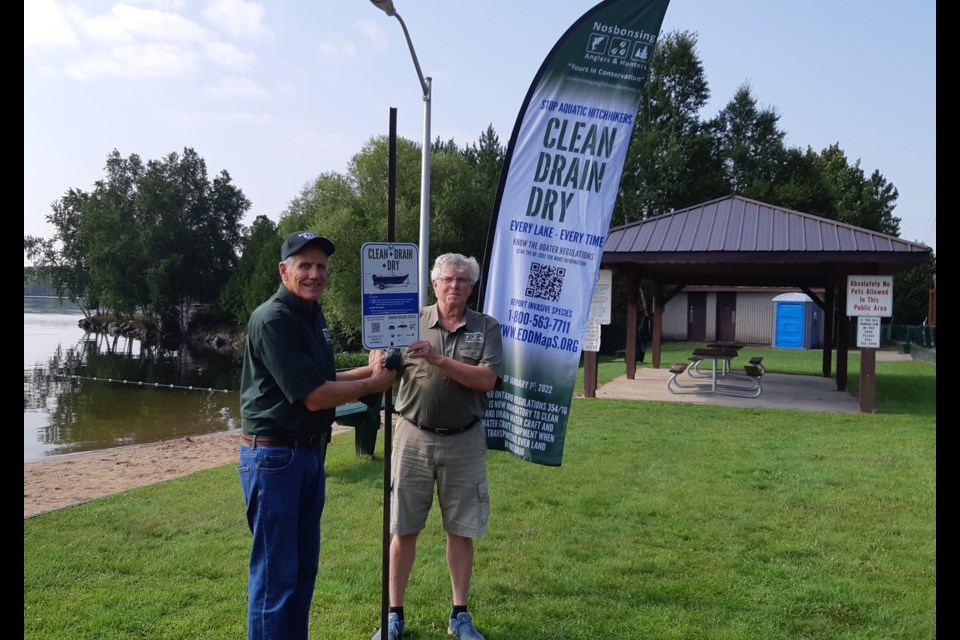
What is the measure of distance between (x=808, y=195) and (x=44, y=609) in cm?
4225

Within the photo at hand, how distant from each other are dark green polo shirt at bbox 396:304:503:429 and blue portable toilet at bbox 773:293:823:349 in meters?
32.2

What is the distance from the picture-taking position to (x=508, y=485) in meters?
7.10

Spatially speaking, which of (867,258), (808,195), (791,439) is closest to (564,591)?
(791,439)

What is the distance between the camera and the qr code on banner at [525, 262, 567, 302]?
4621 mm

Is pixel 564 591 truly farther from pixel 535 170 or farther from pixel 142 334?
pixel 142 334

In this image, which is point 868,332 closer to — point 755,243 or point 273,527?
point 755,243

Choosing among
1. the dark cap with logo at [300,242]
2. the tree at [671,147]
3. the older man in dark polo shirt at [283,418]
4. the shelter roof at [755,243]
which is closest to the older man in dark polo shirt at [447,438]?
the older man in dark polo shirt at [283,418]

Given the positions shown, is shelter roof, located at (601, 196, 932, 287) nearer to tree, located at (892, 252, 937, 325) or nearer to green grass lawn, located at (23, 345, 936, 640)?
→ green grass lawn, located at (23, 345, 936, 640)

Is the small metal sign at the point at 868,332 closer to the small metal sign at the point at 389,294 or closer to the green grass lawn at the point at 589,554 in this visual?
the green grass lawn at the point at 589,554

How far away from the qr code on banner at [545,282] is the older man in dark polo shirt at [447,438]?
0.88m

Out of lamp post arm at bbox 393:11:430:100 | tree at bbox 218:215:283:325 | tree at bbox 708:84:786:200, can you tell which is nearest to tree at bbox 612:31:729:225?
tree at bbox 708:84:786:200

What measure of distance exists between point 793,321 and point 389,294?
33.8 meters

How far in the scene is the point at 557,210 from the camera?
4.65 meters

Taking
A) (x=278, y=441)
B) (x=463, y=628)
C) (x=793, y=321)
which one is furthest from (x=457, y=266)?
(x=793, y=321)
